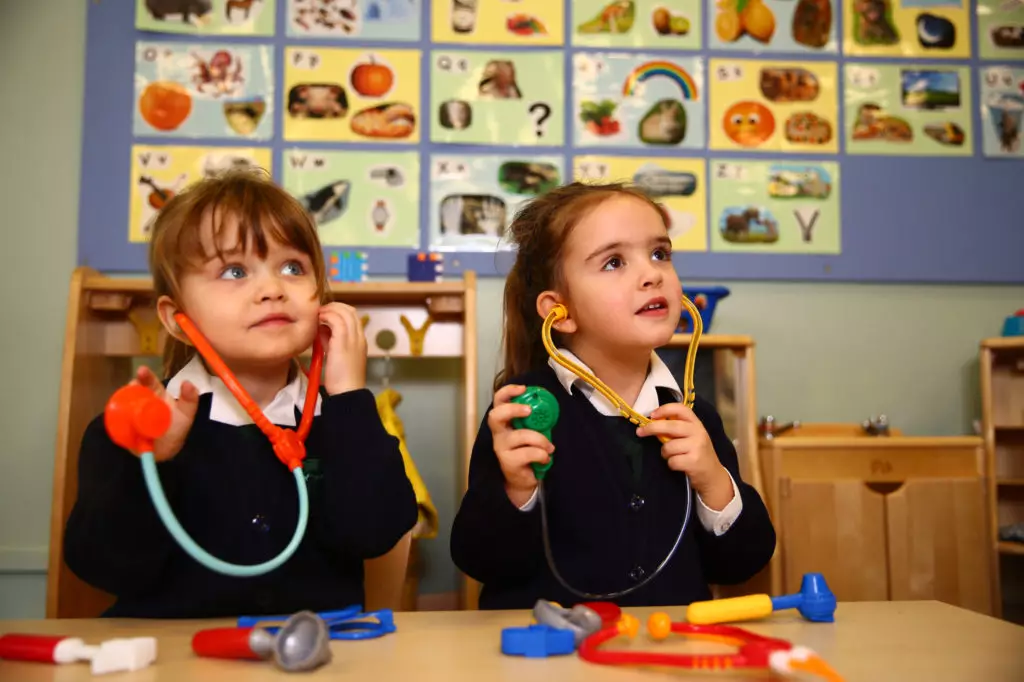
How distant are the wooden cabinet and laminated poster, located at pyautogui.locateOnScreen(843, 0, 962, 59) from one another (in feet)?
4.10

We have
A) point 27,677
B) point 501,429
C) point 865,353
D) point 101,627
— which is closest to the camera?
point 27,677

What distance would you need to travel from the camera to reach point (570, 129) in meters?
2.52

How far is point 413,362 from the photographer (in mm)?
2488

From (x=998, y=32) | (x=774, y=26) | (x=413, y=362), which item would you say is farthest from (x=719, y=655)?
(x=998, y=32)

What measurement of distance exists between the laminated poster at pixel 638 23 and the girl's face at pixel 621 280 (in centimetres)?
149

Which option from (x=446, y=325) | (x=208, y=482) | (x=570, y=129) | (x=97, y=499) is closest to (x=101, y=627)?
(x=97, y=499)

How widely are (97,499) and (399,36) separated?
6.30ft

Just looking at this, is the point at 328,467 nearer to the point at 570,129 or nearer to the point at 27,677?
the point at 27,677

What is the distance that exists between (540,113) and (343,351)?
5.45ft

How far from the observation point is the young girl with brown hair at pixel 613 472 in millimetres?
1022

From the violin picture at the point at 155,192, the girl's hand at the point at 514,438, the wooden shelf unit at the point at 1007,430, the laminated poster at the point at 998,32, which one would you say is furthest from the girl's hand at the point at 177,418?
the laminated poster at the point at 998,32

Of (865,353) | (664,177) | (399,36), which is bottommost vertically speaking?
(865,353)

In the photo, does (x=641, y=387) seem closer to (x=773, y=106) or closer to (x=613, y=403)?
(x=613, y=403)

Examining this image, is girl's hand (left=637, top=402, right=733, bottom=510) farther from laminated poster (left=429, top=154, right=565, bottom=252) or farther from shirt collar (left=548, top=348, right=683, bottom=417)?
laminated poster (left=429, top=154, right=565, bottom=252)
